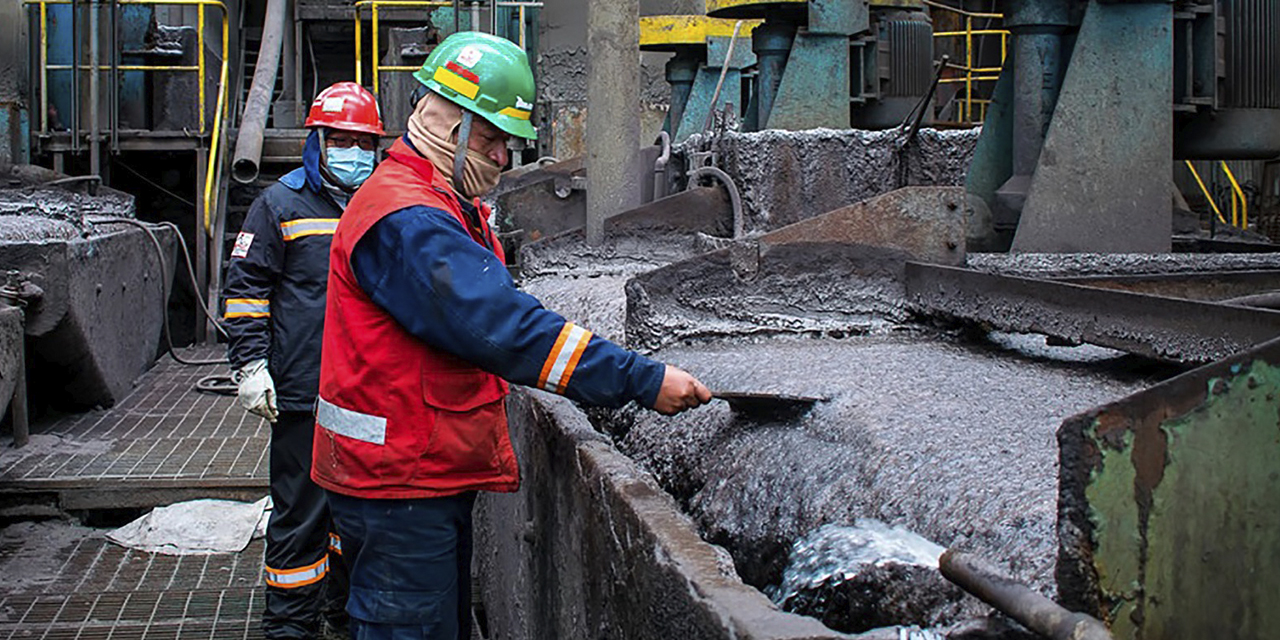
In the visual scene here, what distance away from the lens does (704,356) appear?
370cm

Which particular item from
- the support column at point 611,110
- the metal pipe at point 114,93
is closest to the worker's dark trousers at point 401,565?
the support column at point 611,110

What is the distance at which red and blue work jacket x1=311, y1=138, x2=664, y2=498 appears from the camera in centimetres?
265

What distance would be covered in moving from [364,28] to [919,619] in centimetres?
1469

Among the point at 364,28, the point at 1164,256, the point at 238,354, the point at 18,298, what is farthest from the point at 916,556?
the point at 364,28

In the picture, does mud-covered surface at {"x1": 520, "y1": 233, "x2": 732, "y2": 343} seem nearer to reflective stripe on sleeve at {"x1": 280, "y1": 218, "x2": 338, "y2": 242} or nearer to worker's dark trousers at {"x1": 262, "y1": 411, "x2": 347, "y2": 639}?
reflective stripe on sleeve at {"x1": 280, "y1": 218, "x2": 338, "y2": 242}

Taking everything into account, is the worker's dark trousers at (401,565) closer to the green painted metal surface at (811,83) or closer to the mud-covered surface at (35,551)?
the mud-covered surface at (35,551)

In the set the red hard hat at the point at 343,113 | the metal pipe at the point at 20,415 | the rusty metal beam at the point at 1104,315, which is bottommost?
the metal pipe at the point at 20,415

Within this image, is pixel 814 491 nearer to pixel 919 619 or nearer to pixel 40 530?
pixel 919 619

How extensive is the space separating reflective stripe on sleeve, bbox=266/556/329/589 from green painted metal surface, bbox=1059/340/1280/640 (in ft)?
10.9

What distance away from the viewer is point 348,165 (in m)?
4.66

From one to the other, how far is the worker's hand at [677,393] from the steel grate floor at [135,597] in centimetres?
268

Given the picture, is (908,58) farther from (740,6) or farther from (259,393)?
(259,393)

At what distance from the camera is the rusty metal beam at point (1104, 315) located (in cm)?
259

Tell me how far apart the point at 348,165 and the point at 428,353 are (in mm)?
2019
